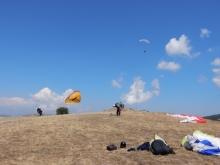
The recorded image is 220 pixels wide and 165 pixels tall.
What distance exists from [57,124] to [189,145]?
1435 cm

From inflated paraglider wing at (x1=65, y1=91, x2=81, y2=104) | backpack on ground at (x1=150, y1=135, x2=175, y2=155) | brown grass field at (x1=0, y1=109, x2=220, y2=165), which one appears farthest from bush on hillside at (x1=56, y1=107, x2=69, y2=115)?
backpack on ground at (x1=150, y1=135, x2=175, y2=155)

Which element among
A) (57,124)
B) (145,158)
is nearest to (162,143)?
(145,158)

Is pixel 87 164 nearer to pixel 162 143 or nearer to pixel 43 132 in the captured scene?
pixel 162 143

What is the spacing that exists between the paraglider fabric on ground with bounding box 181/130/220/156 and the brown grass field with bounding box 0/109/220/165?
1.46ft

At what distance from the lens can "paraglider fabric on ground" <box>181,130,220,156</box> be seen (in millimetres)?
15641

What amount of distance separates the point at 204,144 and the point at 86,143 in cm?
877

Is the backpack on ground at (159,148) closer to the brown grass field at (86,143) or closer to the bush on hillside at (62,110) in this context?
the brown grass field at (86,143)

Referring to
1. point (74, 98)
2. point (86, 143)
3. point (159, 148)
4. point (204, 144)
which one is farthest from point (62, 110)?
point (204, 144)

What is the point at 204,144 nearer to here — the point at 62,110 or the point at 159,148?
the point at 159,148

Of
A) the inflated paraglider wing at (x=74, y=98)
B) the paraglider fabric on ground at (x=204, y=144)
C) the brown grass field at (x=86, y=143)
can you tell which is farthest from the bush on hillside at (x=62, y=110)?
the paraglider fabric on ground at (x=204, y=144)

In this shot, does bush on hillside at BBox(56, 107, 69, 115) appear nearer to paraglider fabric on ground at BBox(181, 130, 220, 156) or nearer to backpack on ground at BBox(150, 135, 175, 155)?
paraglider fabric on ground at BBox(181, 130, 220, 156)

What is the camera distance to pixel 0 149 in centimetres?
1775

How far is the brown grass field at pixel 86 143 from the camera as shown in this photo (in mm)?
14758

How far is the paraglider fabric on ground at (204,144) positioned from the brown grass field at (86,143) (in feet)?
1.46
